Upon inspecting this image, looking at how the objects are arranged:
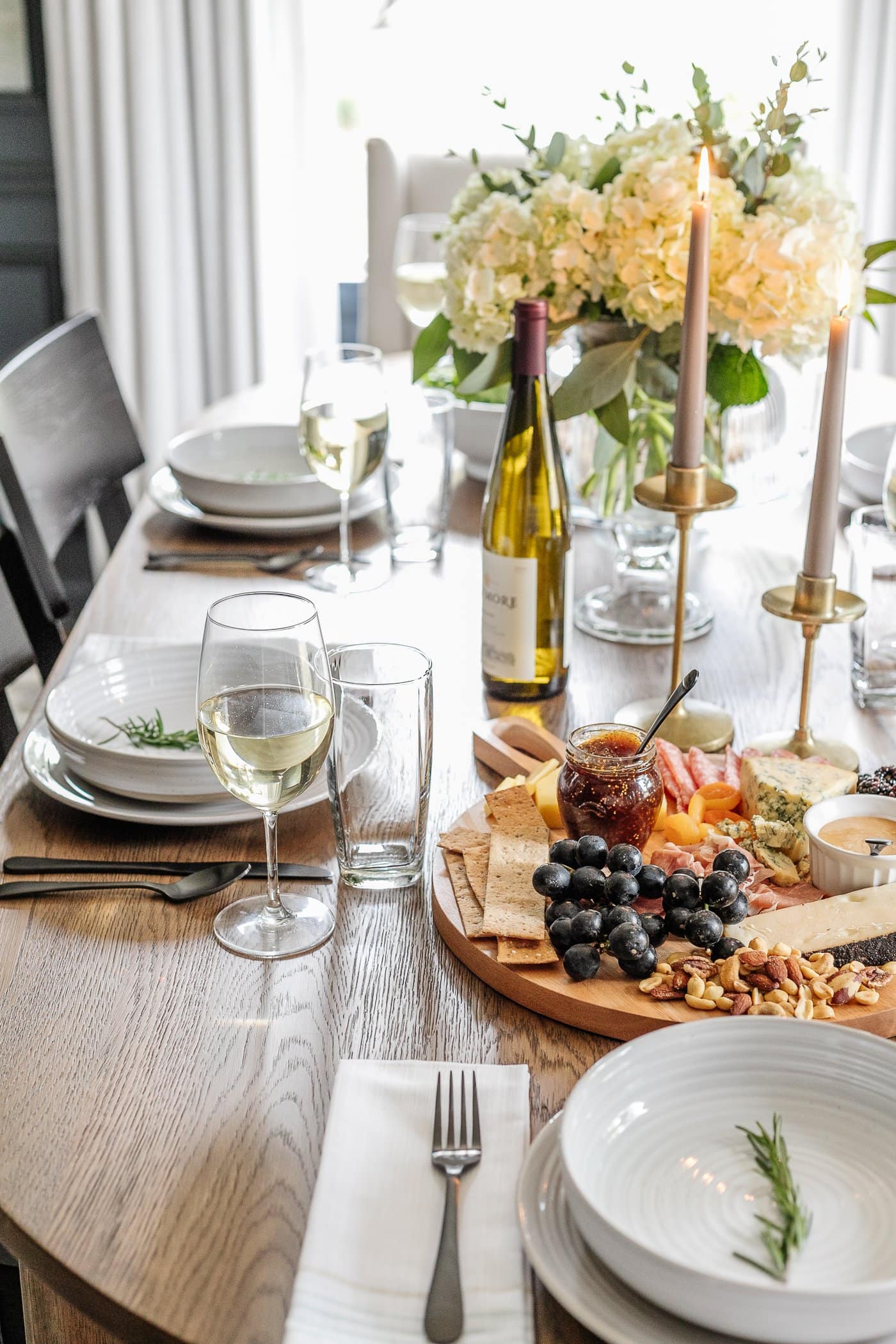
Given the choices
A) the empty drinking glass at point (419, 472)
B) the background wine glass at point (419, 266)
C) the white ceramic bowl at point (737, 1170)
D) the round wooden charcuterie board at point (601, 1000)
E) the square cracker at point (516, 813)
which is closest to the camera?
the white ceramic bowl at point (737, 1170)

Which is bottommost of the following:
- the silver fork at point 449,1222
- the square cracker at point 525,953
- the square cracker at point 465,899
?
the silver fork at point 449,1222

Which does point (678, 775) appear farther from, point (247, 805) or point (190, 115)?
point (190, 115)

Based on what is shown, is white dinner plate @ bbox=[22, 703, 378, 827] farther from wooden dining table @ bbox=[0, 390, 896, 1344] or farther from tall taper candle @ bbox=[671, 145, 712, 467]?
tall taper candle @ bbox=[671, 145, 712, 467]

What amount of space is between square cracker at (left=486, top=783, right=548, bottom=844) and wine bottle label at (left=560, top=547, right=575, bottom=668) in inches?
11.7

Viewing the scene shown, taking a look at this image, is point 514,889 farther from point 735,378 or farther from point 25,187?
point 25,187

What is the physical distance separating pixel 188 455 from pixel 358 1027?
1.31 meters

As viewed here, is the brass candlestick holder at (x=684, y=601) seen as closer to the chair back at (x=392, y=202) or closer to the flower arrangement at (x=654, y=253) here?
the flower arrangement at (x=654, y=253)

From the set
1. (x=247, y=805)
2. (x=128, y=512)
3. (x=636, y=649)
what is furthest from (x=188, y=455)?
(x=247, y=805)

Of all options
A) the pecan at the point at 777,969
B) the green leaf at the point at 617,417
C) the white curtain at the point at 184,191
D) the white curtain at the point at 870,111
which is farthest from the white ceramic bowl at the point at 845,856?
the white curtain at the point at 184,191

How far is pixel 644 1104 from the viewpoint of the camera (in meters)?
0.75

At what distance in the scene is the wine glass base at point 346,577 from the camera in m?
1.71

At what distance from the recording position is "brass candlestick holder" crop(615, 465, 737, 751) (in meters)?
1.18

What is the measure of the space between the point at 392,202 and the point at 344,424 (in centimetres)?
166

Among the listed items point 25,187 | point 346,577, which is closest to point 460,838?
point 346,577
